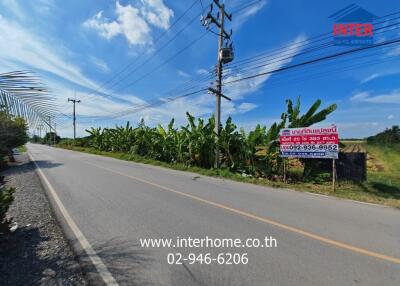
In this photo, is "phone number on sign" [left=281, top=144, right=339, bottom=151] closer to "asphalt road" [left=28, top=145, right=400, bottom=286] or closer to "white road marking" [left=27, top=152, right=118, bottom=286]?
"asphalt road" [left=28, top=145, right=400, bottom=286]

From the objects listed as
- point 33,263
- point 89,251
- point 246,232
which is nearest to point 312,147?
point 246,232

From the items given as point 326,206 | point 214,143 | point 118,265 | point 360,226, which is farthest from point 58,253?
point 214,143

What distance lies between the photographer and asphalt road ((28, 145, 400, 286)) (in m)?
3.33

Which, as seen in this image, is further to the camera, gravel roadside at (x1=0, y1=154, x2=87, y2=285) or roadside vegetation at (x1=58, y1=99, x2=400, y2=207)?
roadside vegetation at (x1=58, y1=99, x2=400, y2=207)

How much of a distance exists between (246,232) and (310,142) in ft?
23.2

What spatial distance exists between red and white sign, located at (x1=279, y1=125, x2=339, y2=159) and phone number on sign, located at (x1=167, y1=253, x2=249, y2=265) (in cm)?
756

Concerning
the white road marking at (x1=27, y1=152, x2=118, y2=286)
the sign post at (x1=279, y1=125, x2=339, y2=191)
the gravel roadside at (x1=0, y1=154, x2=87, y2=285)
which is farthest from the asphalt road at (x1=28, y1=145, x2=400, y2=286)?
the sign post at (x1=279, y1=125, x2=339, y2=191)

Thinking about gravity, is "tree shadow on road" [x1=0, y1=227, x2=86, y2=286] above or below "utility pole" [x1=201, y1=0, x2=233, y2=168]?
below

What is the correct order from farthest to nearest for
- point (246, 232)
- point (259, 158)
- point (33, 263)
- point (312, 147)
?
point (259, 158) < point (312, 147) < point (246, 232) < point (33, 263)

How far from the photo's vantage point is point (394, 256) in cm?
390

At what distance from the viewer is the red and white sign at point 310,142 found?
9.92m

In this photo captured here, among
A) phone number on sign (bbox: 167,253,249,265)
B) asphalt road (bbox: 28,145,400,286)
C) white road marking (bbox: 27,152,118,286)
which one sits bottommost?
white road marking (bbox: 27,152,118,286)

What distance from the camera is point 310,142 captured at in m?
10.6

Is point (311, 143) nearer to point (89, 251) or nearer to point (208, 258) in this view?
point (208, 258)
